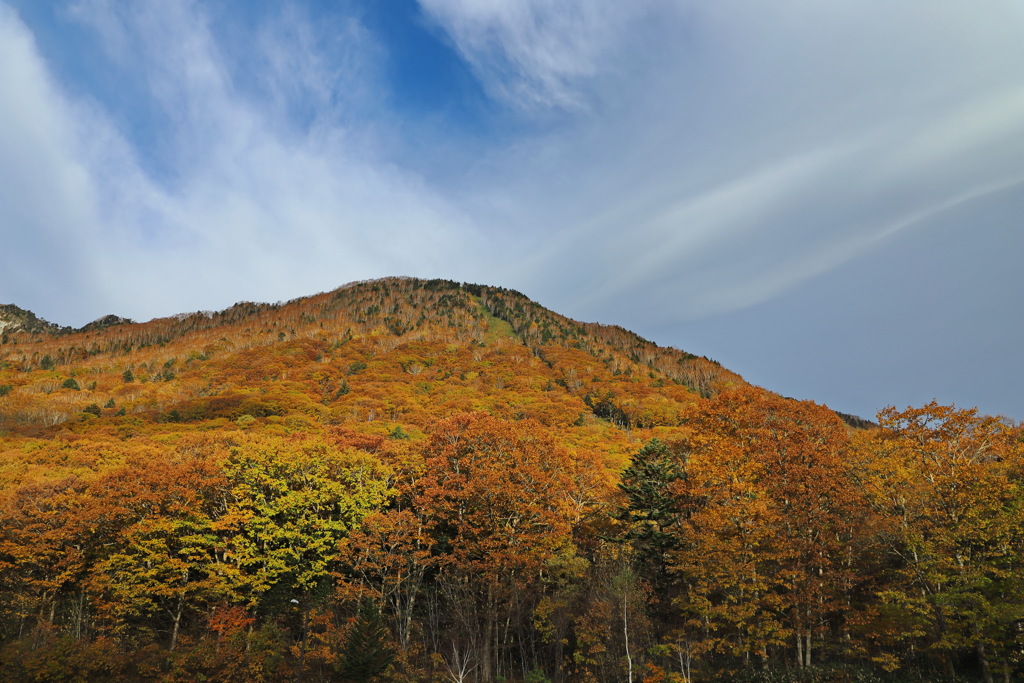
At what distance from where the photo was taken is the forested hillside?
81.6 ft

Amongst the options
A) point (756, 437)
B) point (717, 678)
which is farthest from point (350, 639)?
point (756, 437)

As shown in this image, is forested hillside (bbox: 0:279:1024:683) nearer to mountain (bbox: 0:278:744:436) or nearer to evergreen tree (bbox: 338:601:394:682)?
evergreen tree (bbox: 338:601:394:682)

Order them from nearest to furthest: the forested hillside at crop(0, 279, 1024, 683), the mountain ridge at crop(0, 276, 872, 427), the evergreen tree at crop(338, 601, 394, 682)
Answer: the forested hillside at crop(0, 279, 1024, 683), the evergreen tree at crop(338, 601, 394, 682), the mountain ridge at crop(0, 276, 872, 427)

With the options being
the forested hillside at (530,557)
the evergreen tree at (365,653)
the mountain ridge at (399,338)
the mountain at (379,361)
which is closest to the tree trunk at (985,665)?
the forested hillside at (530,557)

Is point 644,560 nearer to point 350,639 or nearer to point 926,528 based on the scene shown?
point 926,528

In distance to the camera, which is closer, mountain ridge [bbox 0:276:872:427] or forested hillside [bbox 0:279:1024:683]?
forested hillside [bbox 0:279:1024:683]

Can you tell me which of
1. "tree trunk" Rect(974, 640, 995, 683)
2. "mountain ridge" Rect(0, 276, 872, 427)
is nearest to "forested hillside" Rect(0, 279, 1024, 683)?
"tree trunk" Rect(974, 640, 995, 683)

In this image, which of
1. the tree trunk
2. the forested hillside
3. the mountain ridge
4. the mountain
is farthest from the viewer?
the mountain ridge

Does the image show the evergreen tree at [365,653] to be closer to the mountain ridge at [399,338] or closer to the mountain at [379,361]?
the mountain at [379,361]

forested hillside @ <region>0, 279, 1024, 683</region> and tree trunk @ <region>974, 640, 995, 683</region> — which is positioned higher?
forested hillside @ <region>0, 279, 1024, 683</region>

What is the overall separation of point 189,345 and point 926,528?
168 meters

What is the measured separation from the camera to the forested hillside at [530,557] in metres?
24.9

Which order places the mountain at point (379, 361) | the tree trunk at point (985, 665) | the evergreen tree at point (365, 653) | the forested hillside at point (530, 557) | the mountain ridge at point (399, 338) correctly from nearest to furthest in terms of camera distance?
the tree trunk at point (985, 665) → the forested hillside at point (530, 557) → the evergreen tree at point (365, 653) → the mountain at point (379, 361) → the mountain ridge at point (399, 338)

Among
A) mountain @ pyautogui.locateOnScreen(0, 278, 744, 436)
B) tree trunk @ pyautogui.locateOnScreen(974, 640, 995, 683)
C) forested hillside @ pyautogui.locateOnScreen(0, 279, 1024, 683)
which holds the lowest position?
tree trunk @ pyautogui.locateOnScreen(974, 640, 995, 683)
